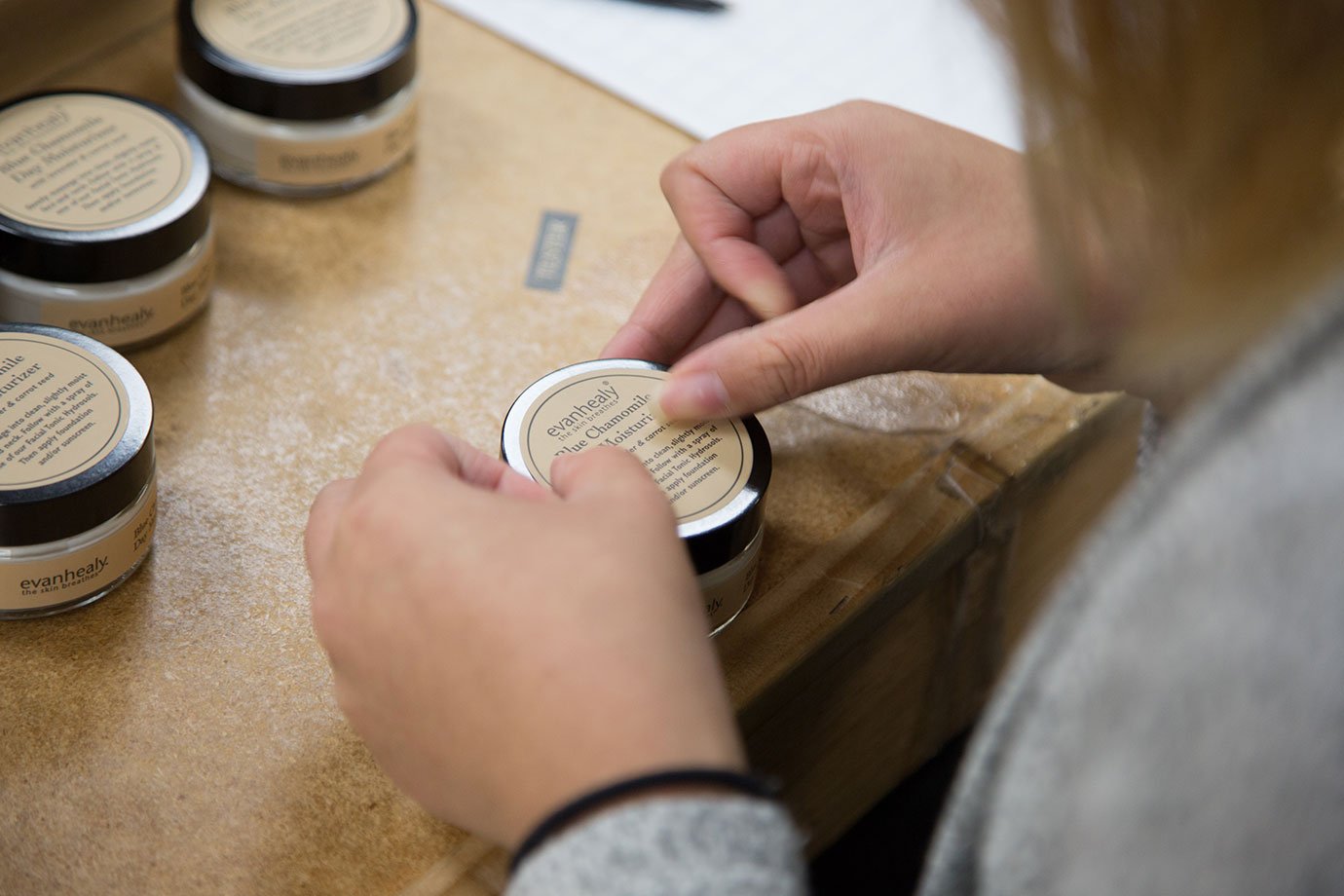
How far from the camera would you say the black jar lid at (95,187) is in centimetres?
64

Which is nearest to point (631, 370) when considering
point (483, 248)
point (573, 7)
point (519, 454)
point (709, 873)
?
point (519, 454)

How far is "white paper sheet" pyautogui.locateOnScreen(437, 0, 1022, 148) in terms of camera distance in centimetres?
88

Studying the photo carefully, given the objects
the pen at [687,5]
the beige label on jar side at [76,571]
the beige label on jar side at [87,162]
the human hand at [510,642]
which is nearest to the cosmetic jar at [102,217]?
the beige label on jar side at [87,162]

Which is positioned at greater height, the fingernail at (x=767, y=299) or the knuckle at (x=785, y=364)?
the knuckle at (x=785, y=364)

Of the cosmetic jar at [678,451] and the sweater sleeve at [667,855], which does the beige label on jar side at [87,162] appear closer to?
the cosmetic jar at [678,451]

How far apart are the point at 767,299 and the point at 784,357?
0.08m

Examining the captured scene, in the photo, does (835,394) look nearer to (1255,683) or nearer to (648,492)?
(648,492)

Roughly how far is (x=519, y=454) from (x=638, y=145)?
1.13 feet

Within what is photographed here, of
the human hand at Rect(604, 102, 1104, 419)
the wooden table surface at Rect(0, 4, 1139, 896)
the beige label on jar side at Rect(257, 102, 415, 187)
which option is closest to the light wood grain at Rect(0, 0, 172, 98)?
the wooden table surface at Rect(0, 4, 1139, 896)

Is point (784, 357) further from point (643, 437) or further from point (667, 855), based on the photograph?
point (667, 855)

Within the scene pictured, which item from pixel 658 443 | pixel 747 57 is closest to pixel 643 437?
pixel 658 443

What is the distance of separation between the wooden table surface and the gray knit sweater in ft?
0.79

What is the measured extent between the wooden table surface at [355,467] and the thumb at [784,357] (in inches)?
3.6

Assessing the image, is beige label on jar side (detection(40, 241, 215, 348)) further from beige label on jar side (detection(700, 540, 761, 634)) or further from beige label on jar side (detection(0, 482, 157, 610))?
beige label on jar side (detection(700, 540, 761, 634))
